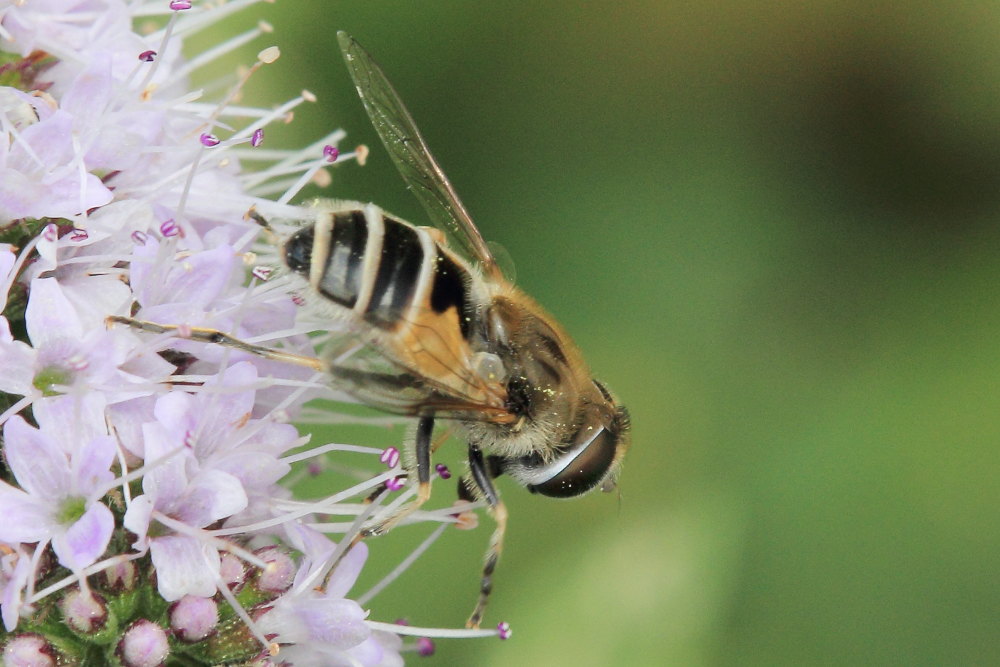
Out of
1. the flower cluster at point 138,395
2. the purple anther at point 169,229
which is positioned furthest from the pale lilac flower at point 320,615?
the purple anther at point 169,229

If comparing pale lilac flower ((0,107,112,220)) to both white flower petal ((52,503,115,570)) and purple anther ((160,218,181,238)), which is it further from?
white flower petal ((52,503,115,570))

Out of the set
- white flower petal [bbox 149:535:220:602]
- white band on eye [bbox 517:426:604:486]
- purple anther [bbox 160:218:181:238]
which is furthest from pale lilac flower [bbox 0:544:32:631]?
white band on eye [bbox 517:426:604:486]

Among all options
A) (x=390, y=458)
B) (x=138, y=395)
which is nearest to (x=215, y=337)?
(x=138, y=395)

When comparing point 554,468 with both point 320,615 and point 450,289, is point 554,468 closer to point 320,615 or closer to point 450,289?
point 450,289

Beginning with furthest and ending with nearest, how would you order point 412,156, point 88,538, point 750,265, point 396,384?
point 750,265 → point 412,156 → point 396,384 → point 88,538

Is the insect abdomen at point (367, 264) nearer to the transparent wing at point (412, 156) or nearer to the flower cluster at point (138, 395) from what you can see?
the flower cluster at point (138, 395)

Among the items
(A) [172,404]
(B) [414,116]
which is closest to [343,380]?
(A) [172,404]

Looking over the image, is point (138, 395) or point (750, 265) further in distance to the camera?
point (750, 265)
